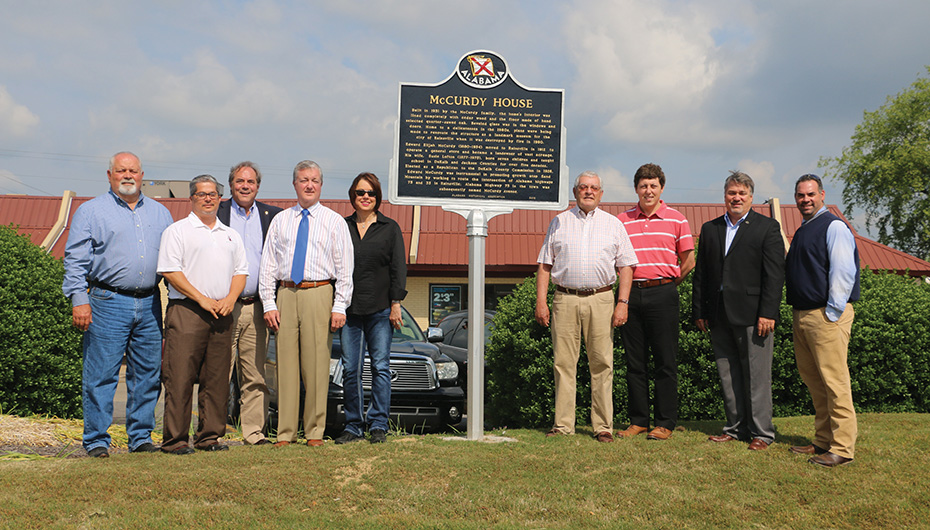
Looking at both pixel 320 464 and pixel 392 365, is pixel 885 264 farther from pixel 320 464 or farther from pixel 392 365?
pixel 320 464

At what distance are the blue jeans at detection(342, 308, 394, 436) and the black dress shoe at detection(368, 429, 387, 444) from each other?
34mm

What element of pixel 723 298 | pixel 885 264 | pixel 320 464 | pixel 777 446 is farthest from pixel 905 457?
pixel 885 264

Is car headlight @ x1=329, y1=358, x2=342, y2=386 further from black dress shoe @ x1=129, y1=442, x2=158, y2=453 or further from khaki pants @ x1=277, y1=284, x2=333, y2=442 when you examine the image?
black dress shoe @ x1=129, y1=442, x2=158, y2=453

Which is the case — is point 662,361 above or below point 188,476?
above

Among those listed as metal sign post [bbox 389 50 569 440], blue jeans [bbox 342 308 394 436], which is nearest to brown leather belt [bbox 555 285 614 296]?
metal sign post [bbox 389 50 569 440]

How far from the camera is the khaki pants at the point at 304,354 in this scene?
5.18 metres

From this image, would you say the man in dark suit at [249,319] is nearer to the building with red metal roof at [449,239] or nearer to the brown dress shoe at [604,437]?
the brown dress shoe at [604,437]

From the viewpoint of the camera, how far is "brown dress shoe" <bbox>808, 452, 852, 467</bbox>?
4496 mm

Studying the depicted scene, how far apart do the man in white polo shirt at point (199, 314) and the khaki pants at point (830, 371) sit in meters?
4.14

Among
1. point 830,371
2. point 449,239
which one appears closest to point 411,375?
point 830,371

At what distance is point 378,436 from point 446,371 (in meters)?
1.67

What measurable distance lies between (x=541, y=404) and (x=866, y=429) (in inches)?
109

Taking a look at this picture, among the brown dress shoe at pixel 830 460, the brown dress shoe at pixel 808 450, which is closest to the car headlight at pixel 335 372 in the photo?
the brown dress shoe at pixel 808 450

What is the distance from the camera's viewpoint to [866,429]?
5598 millimetres
